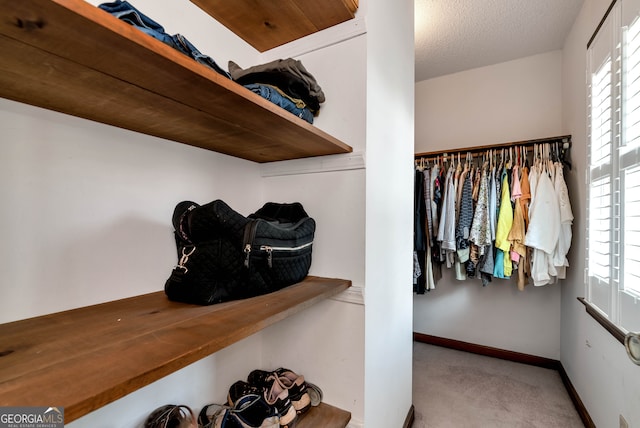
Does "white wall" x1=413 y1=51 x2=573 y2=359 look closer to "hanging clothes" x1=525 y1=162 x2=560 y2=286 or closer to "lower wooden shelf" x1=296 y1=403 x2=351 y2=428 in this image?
"hanging clothes" x1=525 y1=162 x2=560 y2=286

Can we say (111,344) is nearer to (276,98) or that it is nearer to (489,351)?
(276,98)

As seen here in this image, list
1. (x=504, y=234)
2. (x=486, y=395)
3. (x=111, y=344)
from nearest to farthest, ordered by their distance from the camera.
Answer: (x=111, y=344), (x=486, y=395), (x=504, y=234)

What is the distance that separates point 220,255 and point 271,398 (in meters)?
0.55

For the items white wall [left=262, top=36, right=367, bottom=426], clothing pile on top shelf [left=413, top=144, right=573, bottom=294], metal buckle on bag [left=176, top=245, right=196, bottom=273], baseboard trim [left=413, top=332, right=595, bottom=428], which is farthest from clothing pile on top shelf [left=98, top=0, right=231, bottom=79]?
baseboard trim [left=413, top=332, right=595, bottom=428]

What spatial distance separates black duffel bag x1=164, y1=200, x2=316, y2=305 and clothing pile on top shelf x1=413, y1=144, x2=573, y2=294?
6.18 feet

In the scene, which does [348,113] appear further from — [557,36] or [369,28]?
[557,36]

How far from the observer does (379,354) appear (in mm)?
1073

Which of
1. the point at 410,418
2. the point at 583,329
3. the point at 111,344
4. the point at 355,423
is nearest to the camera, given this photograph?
the point at 111,344

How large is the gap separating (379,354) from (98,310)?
0.92 meters

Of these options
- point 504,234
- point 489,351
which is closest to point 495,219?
point 504,234

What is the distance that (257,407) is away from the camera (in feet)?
2.85

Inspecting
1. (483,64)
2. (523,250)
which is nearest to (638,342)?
(523,250)

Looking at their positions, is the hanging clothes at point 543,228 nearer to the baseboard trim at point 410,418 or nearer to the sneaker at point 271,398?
the baseboard trim at point 410,418

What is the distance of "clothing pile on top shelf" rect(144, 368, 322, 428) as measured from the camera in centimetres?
76
